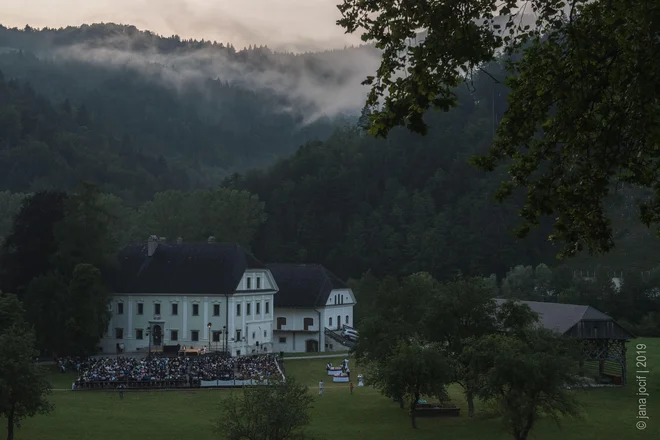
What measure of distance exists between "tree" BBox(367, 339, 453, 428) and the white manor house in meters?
32.7

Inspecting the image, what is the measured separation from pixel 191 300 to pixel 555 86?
7523 cm

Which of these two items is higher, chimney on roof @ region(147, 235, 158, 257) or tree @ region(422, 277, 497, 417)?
chimney on roof @ region(147, 235, 158, 257)

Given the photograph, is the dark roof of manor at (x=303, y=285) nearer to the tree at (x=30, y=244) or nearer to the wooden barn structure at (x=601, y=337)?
the tree at (x=30, y=244)

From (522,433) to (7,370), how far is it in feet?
75.9

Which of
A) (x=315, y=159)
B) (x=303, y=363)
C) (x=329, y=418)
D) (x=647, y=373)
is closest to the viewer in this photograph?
(x=329, y=418)

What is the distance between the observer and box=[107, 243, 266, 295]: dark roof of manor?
87.7 meters

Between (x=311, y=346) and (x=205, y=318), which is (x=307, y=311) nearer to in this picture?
(x=311, y=346)

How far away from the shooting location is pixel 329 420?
171 ft

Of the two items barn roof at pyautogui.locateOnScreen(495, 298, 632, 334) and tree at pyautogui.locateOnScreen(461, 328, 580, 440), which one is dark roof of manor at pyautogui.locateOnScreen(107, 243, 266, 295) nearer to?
barn roof at pyautogui.locateOnScreen(495, 298, 632, 334)

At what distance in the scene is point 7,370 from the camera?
45.9 m

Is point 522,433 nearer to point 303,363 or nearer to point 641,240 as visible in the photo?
point 303,363

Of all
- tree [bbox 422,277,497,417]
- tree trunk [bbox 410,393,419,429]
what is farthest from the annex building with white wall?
tree trunk [bbox 410,393,419,429]

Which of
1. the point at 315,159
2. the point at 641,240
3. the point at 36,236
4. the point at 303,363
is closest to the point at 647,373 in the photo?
the point at 303,363

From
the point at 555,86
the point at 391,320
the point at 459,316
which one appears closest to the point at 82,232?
the point at 391,320
